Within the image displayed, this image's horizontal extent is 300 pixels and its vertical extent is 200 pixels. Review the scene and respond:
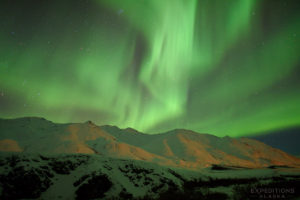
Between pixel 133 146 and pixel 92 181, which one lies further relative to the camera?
pixel 133 146

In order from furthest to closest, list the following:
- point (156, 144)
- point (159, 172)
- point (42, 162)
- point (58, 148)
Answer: point (156, 144), point (58, 148), point (159, 172), point (42, 162)

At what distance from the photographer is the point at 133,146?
15512cm

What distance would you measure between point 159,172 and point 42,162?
20401 millimetres

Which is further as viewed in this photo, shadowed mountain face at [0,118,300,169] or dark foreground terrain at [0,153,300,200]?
shadowed mountain face at [0,118,300,169]

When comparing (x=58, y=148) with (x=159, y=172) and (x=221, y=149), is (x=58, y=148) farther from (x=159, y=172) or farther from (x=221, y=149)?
(x=221, y=149)

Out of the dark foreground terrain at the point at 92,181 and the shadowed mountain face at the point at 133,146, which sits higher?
the shadowed mountain face at the point at 133,146

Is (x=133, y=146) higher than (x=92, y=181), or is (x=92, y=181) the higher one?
(x=133, y=146)

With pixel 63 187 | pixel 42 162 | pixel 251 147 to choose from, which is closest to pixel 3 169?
pixel 42 162

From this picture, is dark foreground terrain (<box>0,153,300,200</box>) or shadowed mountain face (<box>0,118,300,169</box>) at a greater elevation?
shadowed mountain face (<box>0,118,300,169</box>)

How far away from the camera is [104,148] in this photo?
137 metres

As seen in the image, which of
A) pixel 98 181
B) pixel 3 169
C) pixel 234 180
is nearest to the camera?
pixel 3 169

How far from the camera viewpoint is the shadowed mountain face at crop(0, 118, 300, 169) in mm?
128125

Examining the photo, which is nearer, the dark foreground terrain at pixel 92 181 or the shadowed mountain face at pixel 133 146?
the dark foreground terrain at pixel 92 181

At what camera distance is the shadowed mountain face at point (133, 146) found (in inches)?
5044
